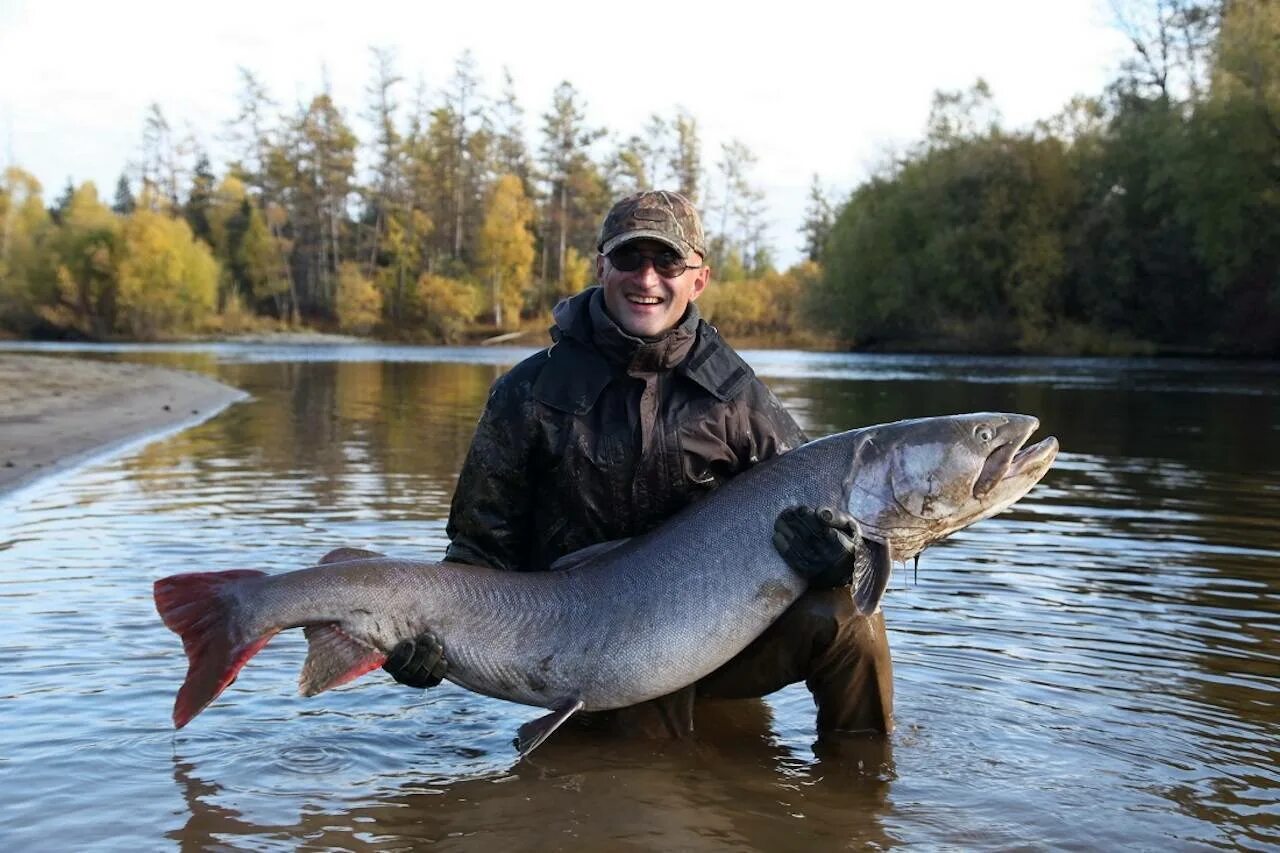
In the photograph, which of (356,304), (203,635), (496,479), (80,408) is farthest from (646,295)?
(356,304)

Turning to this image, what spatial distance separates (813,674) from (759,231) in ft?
277

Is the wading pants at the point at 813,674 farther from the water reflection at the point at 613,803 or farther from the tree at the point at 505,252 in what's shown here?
the tree at the point at 505,252

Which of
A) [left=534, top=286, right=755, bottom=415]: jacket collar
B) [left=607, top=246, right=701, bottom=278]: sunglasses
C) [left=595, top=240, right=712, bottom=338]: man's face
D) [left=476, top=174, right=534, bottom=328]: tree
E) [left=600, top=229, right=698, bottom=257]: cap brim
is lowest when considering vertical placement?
[left=534, top=286, right=755, bottom=415]: jacket collar

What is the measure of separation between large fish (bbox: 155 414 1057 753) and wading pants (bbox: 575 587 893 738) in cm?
22

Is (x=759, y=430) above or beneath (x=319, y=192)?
beneath

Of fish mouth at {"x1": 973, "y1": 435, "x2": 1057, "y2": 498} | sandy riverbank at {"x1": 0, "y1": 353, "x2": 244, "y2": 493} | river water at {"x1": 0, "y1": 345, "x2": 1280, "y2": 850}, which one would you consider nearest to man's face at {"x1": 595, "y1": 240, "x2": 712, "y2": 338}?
fish mouth at {"x1": 973, "y1": 435, "x2": 1057, "y2": 498}

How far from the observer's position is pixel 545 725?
4082 millimetres

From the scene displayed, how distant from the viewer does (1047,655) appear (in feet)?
19.7

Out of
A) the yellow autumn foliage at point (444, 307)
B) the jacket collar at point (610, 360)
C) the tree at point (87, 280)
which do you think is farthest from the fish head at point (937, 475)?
the tree at point (87, 280)

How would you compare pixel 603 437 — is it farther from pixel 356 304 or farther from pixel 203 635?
pixel 356 304

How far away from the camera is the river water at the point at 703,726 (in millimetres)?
4012

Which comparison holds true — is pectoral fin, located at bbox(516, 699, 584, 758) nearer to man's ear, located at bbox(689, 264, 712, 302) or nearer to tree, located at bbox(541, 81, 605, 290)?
man's ear, located at bbox(689, 264, 712, 302)

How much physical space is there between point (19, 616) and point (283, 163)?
77.7m

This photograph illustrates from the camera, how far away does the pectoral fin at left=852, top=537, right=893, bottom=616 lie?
13.5 ft
